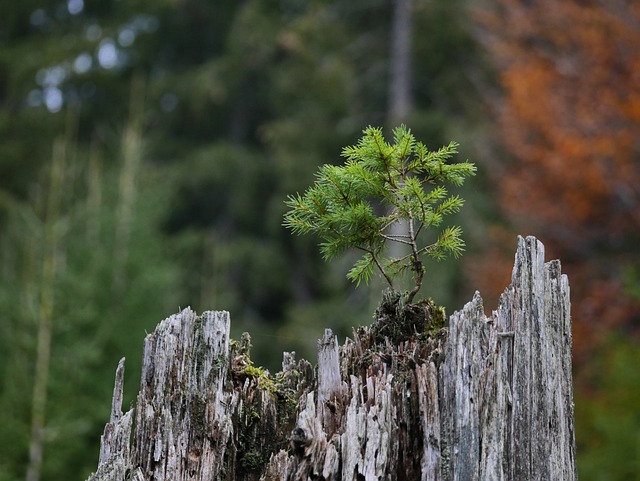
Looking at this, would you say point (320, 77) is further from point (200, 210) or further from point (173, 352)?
point (173, 352)

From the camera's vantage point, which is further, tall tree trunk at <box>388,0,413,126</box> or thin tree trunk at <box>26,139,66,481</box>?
tall tree trunk at <box>388,0,413,126</box>

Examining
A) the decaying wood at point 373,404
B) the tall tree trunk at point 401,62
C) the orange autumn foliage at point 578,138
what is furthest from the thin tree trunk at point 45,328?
the tall tree trunk at point 401,62

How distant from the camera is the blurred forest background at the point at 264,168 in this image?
10.6 meters

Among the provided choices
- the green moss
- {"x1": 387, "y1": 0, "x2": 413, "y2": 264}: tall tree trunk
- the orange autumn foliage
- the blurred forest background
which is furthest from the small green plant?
{"x1": 387, "y1": 0, "x2": 413, "y2": 264}: tall tree trunk

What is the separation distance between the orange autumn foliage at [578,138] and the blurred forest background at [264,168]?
6 centimetres

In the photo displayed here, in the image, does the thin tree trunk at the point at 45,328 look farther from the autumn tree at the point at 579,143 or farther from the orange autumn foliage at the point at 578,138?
the orange autumn foliage at the point at 578,138

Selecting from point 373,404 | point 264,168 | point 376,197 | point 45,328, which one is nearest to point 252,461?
point 373,404

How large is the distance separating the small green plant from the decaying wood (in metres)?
0.30

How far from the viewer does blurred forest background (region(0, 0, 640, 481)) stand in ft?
34.6

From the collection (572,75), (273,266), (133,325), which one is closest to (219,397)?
(133,325)

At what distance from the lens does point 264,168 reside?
2256 cm

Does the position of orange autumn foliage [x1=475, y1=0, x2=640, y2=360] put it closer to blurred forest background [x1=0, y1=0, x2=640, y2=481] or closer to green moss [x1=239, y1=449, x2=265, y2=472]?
blurred forest background [x1=0, y1=0, x2=640, y2=481]

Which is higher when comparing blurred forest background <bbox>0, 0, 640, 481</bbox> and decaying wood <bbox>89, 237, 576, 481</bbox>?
blurred forest background <bbox>0, 0, 640, 481</bbox>

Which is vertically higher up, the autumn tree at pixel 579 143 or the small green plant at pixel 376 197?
the autumn tree at pixel 579 143
